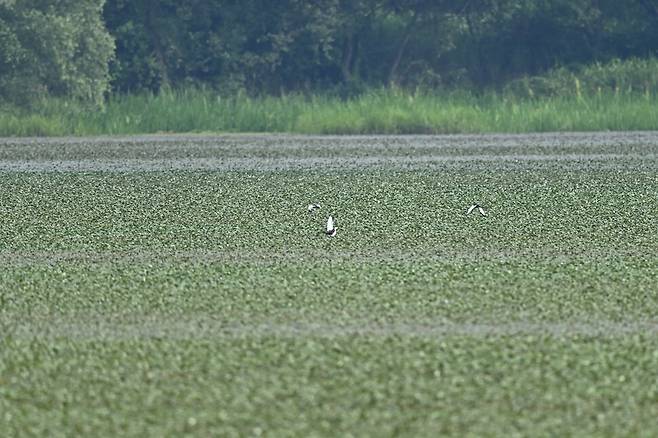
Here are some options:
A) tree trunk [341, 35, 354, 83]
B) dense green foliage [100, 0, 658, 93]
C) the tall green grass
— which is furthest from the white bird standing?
tree trunk [341, 35, 354, 83]

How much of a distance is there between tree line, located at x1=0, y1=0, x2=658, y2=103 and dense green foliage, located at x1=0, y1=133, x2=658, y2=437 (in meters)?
19.8

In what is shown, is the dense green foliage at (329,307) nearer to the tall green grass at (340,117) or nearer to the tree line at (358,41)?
the tall green grass at (340,117)

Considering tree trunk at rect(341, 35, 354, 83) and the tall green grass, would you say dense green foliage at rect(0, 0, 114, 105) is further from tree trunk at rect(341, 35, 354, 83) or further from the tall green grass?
tree trunk at rect(341, 35, 354, 83)

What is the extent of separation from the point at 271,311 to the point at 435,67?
2944 centimetres

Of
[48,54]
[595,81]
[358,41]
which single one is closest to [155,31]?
[358,41]

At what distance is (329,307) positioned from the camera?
7.88 m

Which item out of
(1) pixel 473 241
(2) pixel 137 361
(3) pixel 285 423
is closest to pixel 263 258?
(1) pixel 473 241

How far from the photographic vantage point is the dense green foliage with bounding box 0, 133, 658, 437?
5632 mm

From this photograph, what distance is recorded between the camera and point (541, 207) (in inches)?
505

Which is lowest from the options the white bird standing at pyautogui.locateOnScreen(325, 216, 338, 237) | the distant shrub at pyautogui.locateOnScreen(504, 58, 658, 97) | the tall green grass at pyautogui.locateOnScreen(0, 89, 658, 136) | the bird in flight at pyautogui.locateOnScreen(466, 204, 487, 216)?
the distant shrub at pyautogui.locateOnScreen(504, 58, 658, 97)

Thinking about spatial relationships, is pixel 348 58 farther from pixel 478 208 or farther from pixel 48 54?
pixel 478 208

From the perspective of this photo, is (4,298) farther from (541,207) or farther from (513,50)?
(513,50)

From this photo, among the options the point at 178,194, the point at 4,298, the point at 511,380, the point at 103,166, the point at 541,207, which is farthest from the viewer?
the point at 103,166

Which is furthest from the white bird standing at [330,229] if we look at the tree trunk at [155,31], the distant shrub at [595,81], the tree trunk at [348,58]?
the tree trunk at [348,58]
